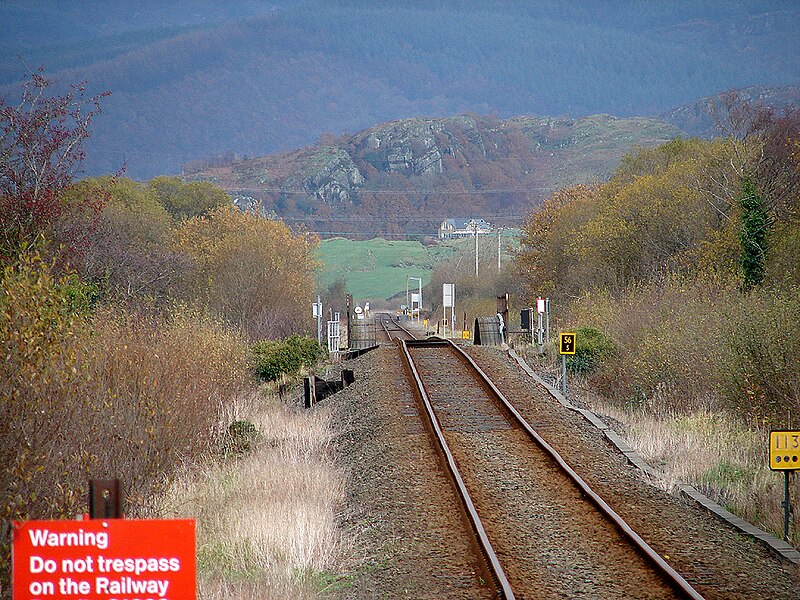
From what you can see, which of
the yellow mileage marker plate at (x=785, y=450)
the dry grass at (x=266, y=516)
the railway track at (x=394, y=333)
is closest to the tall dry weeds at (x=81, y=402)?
the dry grass at (x=266, y=516)

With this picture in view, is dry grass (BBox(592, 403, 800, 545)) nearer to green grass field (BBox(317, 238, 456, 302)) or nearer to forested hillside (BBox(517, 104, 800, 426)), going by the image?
forested hillside (BBox(517, 104, 800, 426))

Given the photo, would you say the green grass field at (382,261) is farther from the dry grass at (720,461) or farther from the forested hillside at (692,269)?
the dry grass at (720,461)

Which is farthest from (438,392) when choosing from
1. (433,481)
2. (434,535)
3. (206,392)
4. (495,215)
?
(495,215)

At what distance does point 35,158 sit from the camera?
73.4ft

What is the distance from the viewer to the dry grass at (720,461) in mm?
12328

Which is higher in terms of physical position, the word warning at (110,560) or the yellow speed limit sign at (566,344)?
the yellow speed limit sign at (566,344)

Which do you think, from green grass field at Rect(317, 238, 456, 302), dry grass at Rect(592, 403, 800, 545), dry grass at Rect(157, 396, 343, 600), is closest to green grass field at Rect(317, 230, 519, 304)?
green grass field at Rect(317, 238, 456, 302)

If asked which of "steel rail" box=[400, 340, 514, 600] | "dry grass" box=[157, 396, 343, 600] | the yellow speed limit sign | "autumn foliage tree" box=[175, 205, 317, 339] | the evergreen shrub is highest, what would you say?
"autumn foliage tree" box=[175, 205, 317, 339]

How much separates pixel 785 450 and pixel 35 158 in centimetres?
1746

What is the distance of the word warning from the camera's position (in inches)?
189

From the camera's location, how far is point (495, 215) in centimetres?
17975

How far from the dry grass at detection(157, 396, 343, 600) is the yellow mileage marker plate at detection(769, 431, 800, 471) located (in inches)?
193

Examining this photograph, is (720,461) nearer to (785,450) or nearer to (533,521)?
(785,450)

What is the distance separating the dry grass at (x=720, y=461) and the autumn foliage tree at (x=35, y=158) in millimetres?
13204
